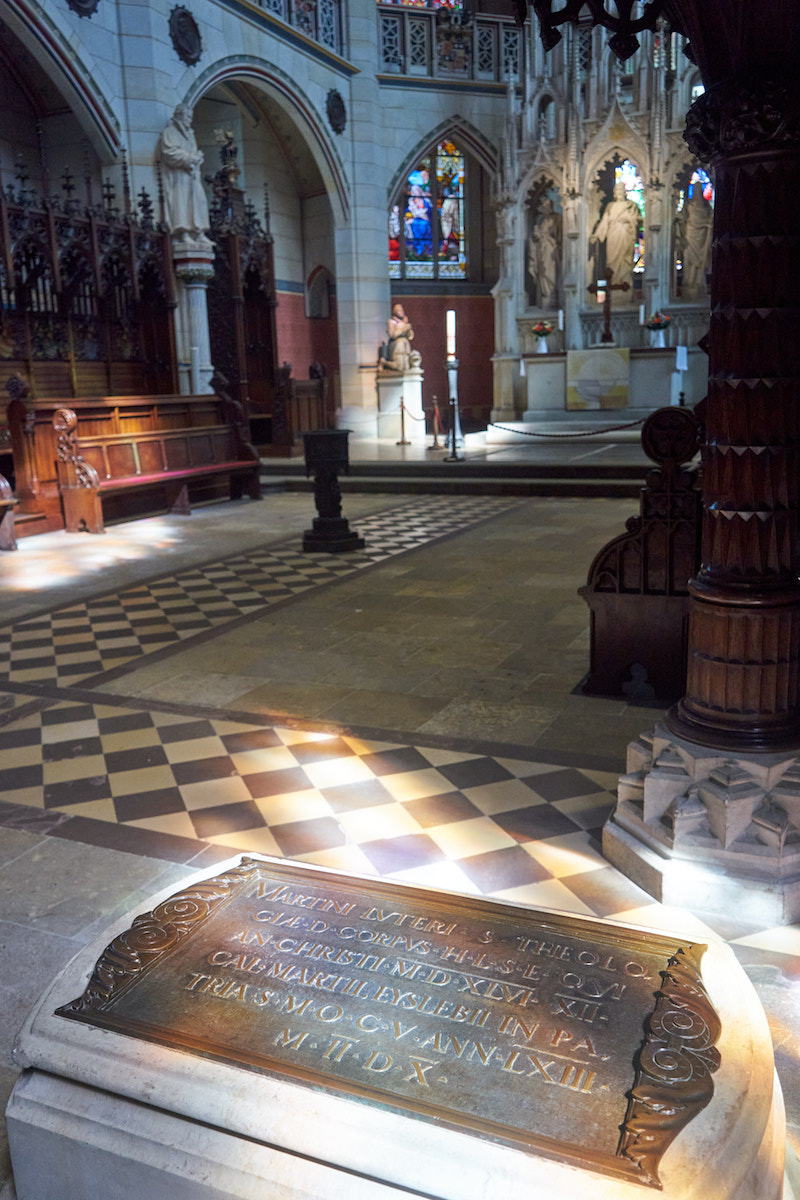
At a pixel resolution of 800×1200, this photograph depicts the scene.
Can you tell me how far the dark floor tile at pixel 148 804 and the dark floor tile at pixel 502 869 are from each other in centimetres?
123

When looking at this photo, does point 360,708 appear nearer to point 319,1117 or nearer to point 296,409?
point 319,1117

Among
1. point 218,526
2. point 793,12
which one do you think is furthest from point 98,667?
point 218,526

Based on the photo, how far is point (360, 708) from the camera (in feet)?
16.6

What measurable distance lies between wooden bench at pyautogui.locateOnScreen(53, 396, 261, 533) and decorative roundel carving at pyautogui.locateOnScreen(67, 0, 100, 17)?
5.59 meters

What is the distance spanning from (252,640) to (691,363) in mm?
15297

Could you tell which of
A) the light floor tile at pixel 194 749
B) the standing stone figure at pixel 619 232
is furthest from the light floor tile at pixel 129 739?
the standing stone figure at pixel 619 232

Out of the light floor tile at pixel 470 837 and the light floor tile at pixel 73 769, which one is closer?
the light floor tile at pixel 470 837

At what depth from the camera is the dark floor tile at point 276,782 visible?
4.08 m

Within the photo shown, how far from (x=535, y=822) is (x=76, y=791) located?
1907 millimetres

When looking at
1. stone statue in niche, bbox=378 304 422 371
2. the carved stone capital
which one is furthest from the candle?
A: the carved stone capital

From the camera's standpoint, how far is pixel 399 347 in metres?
19.7

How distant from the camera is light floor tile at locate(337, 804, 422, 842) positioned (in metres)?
3.67

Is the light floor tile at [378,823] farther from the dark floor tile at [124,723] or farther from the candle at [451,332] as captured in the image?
the candle at [451,332]

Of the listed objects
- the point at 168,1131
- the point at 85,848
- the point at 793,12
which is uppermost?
the point at 793,12
